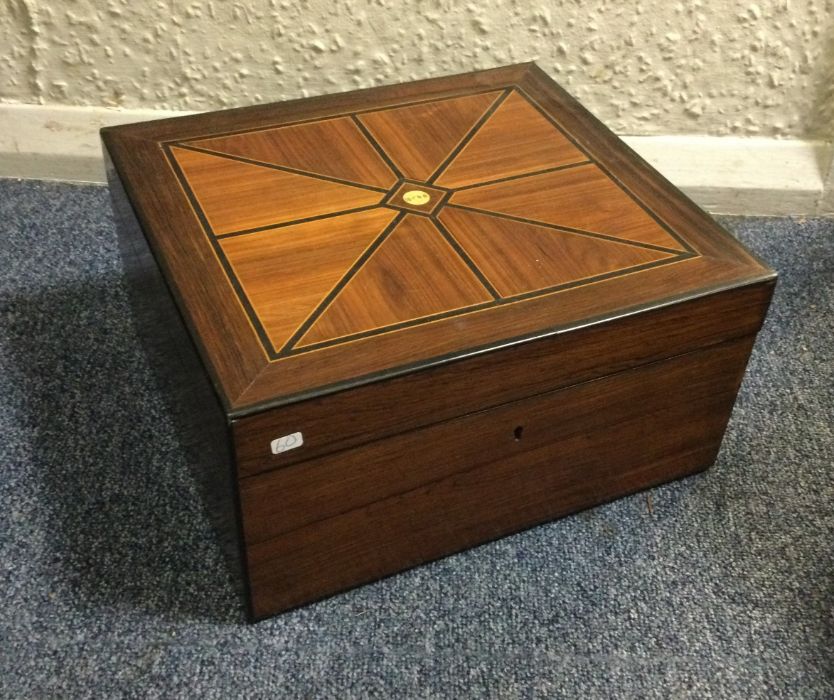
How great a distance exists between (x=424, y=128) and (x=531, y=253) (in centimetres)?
29

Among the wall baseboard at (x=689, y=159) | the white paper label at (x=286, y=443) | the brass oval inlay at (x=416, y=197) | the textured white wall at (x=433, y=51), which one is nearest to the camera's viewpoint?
the white paper label at (x=286, y=443)

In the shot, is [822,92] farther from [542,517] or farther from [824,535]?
[542,517]

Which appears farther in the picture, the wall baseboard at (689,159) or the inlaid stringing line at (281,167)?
the wall baseboard at (689,159)

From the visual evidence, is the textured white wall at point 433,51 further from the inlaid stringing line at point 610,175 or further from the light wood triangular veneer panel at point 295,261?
the light wood triangular veneer panel at point 295,261

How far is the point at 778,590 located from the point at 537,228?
1.56 feet

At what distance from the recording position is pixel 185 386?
41.1 inches

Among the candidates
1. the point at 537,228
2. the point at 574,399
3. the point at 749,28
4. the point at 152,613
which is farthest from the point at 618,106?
the point at 152,613

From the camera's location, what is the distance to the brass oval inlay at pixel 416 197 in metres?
1.11

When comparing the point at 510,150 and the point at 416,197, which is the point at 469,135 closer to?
the point at 510,150


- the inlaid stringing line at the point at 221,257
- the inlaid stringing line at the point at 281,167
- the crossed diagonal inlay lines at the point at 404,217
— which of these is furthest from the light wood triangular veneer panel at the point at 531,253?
the inlaid stringing line at the point at 221,257

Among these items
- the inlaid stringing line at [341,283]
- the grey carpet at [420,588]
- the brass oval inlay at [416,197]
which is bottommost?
the grey carpet at [420,588]

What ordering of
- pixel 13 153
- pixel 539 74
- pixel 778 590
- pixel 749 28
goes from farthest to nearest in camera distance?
pixel 13 153
pixel 749 28
pixel 539 74
pixel 778 590

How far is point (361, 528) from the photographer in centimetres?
101

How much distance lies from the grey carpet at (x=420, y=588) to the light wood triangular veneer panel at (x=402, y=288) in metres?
0.31
